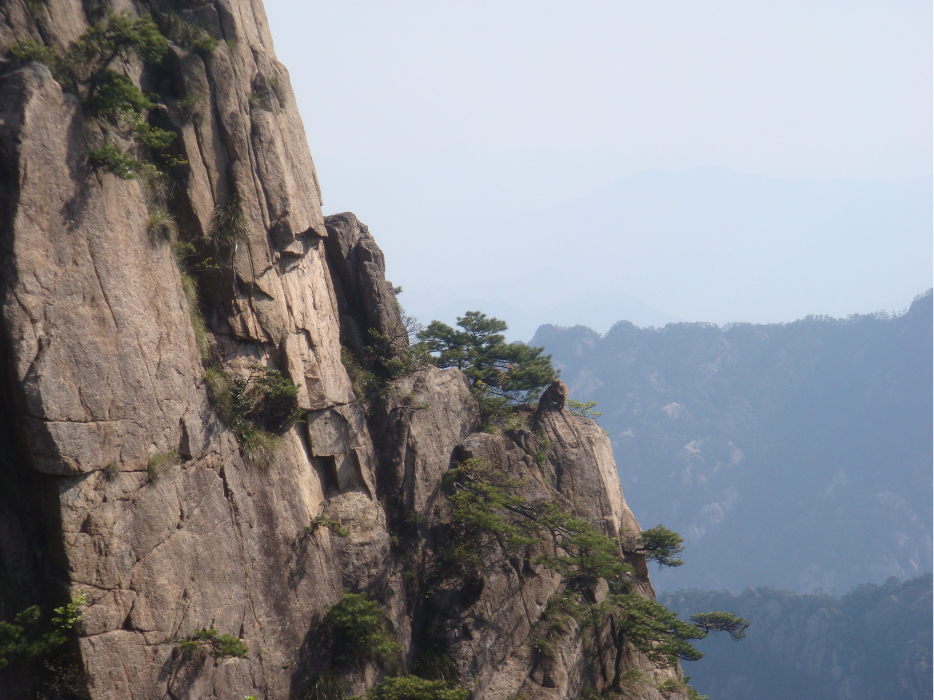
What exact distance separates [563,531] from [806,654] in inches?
4268

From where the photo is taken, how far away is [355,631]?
50.4 feet

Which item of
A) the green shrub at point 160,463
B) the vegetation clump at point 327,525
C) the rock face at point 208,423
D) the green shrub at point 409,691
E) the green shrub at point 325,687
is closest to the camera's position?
the rock face at point 208,423

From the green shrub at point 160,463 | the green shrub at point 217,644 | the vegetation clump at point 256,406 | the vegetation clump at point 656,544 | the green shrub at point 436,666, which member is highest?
the vegetation clump at point 256,406

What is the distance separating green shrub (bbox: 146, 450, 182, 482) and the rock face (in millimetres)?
49

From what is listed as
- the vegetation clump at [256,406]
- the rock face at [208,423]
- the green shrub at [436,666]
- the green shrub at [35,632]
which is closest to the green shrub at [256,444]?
the vegetation clump at [256,406]

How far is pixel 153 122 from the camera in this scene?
50.1 feet

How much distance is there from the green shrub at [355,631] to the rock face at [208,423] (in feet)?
1.37

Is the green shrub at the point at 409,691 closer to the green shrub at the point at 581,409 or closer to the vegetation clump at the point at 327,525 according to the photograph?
the vegetation clump at the point at 327,525

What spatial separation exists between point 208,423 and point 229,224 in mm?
4916

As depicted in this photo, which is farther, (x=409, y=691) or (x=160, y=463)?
(x=409, y=691)

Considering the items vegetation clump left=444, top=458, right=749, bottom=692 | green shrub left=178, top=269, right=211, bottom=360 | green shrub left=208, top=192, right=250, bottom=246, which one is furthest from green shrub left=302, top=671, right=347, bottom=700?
green shrub left=208, top=192, right=250, bottom=246

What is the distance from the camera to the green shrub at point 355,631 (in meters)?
15.4

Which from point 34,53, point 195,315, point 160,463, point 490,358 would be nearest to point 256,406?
point 195,315

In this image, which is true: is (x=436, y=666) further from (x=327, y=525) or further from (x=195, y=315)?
(x=195, y=315)
